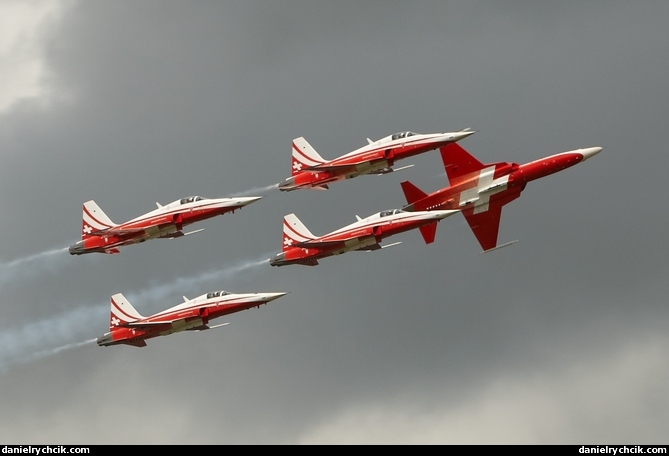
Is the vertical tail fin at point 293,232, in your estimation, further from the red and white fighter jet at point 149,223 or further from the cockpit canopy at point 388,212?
the cockpit canopy at point 388,212

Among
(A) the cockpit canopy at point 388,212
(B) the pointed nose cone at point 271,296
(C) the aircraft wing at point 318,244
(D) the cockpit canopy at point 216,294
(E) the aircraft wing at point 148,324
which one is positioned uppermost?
(A) the cockpit canopy at point 388,212

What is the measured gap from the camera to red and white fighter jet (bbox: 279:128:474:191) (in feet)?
394

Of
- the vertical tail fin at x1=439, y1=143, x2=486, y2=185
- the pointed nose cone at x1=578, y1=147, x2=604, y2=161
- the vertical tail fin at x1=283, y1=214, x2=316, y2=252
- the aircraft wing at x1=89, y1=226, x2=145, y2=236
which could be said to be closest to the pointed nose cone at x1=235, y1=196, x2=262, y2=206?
the vertical tail fin at x1=283, y1=214, x2=316, y2=252

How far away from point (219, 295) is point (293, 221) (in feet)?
21.9

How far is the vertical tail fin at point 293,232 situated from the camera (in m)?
121

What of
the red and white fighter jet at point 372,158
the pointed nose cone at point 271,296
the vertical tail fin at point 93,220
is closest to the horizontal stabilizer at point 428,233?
the red and white fighter jet at point 372,158

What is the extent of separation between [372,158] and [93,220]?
17.7 meters

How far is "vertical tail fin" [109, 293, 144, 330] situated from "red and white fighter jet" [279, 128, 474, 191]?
38.8 feet

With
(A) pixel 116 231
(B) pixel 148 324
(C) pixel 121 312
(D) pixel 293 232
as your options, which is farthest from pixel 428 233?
(C) pixel 121 312

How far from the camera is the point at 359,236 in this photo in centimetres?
11875

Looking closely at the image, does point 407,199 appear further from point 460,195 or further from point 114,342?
point 114,342

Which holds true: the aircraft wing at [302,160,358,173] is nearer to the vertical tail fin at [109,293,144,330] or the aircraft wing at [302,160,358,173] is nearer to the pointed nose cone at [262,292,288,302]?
the pointed nose cone at [262,292,288,302]

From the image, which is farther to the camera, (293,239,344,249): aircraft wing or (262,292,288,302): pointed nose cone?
(293,239,344,249): aircraft wing
